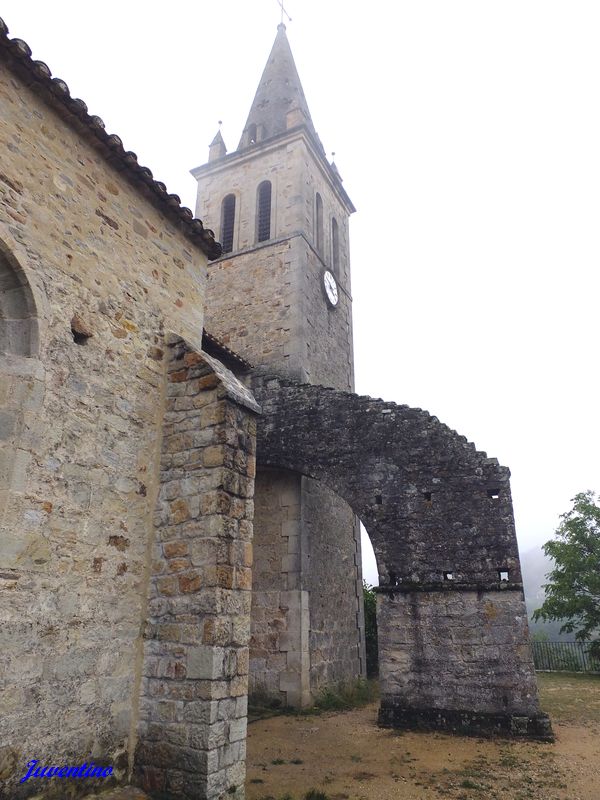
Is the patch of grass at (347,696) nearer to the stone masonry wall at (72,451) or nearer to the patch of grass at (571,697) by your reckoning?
the patch of grass at (571,697)

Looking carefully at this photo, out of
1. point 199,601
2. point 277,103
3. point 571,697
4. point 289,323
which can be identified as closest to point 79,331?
point 199,601

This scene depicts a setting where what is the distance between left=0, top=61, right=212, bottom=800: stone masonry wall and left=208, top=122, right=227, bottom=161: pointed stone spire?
41.9ft

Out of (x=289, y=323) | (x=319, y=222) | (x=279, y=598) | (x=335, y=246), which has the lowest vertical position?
(x=279, y=598)

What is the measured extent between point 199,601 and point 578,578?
1506 centimetres

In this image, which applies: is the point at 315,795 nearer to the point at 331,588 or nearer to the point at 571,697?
the point at 331,588

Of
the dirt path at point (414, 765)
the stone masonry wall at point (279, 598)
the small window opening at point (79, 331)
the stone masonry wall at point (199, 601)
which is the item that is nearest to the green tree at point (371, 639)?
the stone masonry wall at point (279, 598)

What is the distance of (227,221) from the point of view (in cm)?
1579

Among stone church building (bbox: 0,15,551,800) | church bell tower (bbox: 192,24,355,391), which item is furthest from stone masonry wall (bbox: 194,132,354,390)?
stone church building (bbox: 0,15,551,800)

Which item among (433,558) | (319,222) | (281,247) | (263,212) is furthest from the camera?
(319,222)

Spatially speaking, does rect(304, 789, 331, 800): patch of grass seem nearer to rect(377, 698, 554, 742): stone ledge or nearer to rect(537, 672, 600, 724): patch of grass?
rect(377, 698, 554, 742): stone ledge

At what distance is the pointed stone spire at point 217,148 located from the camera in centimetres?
1720

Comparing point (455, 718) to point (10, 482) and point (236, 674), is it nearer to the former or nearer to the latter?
point (236, 674)

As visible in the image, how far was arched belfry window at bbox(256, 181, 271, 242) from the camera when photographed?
14.8 metres

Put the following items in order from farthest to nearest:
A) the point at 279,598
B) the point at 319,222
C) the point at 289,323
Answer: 1. the point at 319,222
2. the point at 289,323
3. the point at 279,598
